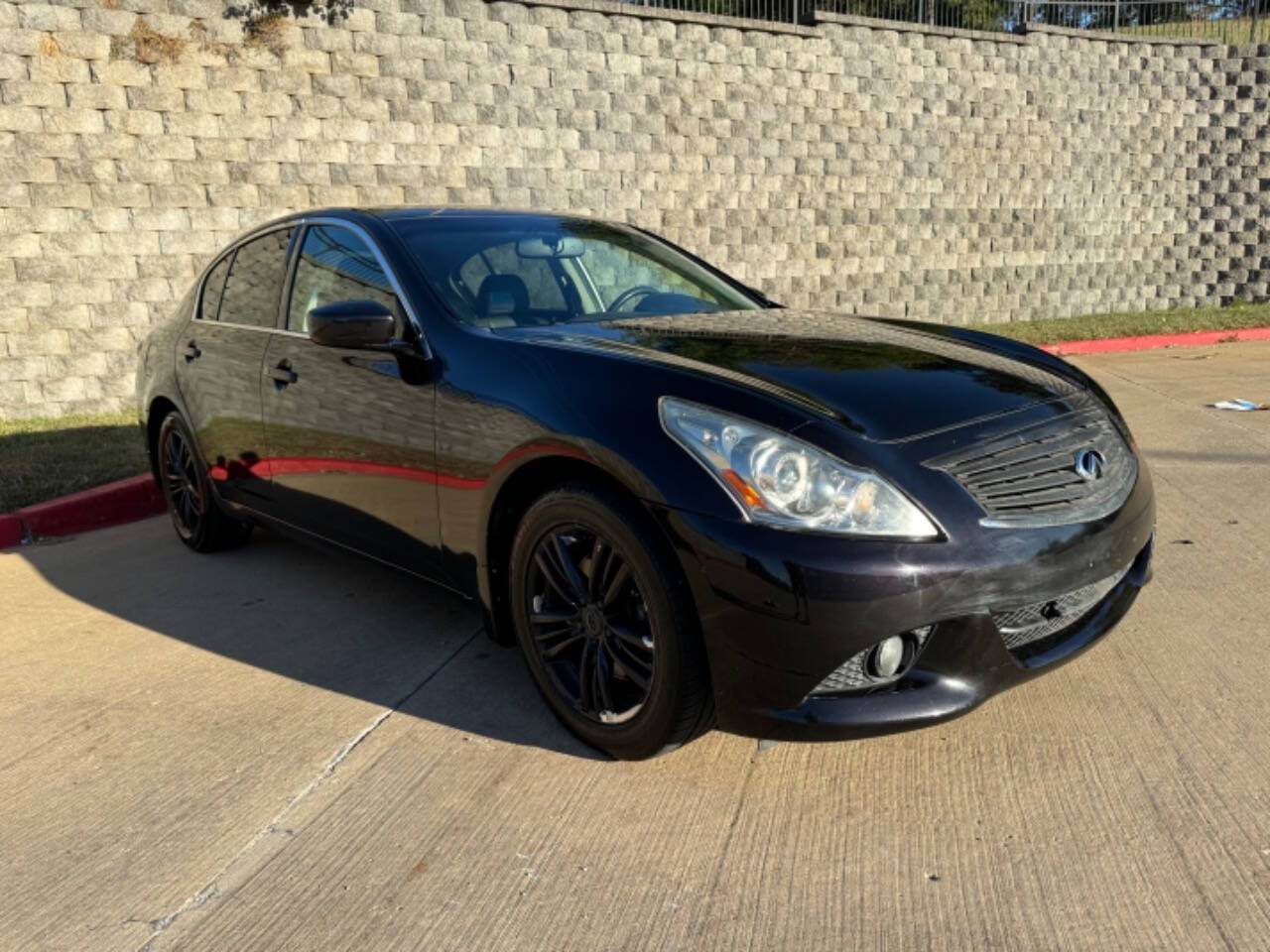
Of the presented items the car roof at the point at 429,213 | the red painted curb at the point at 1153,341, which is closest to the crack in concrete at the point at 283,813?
the car roof at the point at 429,213

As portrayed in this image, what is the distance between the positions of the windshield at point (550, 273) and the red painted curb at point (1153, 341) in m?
8.40

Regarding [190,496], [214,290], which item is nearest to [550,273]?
[214,290]

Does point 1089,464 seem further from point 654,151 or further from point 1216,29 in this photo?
point 1216,29

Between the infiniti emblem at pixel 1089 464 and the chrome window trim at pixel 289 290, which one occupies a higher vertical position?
the chrome window trim at pixel 289 290

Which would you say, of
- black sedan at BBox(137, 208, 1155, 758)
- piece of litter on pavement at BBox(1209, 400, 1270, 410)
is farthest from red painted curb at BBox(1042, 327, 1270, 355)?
black sedan at BBox(137, 208, 1155, 758)

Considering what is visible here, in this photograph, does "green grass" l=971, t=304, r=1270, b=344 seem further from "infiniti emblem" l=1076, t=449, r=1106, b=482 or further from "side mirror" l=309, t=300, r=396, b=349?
"side mirror" l=309, t=300, r=396, b=349

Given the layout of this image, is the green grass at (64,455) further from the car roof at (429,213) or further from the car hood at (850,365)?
the car hood at (850,365)

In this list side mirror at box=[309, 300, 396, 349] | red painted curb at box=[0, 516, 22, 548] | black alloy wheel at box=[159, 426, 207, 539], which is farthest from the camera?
red painted curb at box=[0, 516, 22, 548]

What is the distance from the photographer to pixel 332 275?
4191 millimetres

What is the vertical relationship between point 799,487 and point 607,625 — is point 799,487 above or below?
above

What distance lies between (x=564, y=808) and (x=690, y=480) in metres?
0.92

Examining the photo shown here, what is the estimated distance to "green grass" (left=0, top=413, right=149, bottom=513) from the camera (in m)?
6.30

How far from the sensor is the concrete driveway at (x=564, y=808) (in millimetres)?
2416

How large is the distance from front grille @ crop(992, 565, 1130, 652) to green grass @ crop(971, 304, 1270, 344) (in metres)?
10.00
